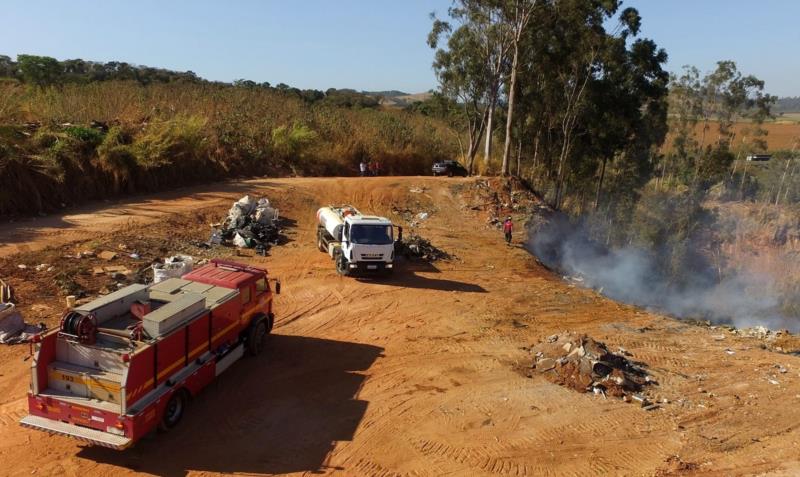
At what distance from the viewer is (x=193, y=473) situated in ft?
27.6

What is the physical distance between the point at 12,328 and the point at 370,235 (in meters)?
10.2

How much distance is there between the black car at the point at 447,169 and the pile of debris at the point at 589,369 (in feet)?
85.9

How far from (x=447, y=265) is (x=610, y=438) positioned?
11.6m

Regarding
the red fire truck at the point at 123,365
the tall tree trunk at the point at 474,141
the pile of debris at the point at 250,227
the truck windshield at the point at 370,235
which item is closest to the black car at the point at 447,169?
the tall tree trunk at the point at 474,141

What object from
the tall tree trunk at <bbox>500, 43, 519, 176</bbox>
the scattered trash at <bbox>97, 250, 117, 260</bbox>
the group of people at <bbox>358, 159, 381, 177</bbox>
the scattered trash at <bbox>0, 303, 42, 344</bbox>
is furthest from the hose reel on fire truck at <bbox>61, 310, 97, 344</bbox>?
the group of people at <bbox>358, 159, 381, 177</bbox>

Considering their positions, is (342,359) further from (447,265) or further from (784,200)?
(784,200)

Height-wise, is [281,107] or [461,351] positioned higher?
[281,107]

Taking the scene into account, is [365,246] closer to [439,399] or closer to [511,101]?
[439,399]

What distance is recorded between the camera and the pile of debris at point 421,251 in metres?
21.7

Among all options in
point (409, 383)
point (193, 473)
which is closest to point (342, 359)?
point (409, 383)

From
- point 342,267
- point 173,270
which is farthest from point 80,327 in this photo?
point 342,267

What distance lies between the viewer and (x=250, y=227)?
2125cm

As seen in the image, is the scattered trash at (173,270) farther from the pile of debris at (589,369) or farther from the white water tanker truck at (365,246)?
the pile of debris at (589,369)

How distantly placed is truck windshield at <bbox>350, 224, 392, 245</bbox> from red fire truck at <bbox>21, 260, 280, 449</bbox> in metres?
8.57
